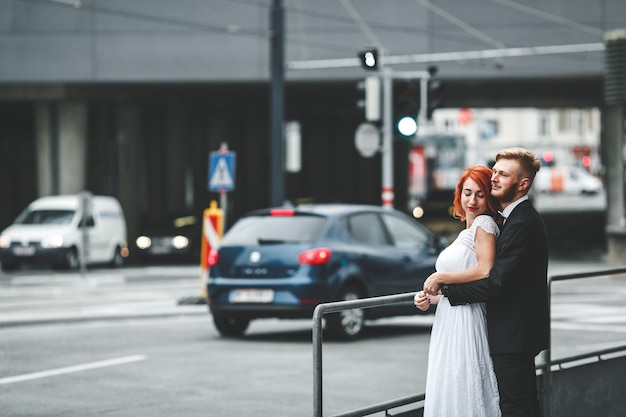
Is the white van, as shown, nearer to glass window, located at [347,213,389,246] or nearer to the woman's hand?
glass window, located at [347,213,389,246]

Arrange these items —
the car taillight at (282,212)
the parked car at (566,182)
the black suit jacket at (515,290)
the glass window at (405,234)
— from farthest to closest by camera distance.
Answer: the parked car at (566,182) < the glass window at (405,234) < the car taillight at (282,212) < the black suit jacket at (515,290)

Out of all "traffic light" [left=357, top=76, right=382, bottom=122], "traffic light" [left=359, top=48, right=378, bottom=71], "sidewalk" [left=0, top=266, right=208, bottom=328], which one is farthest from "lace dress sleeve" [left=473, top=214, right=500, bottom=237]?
"traffic light" [left=357, top=76, right=382, bottom=122]

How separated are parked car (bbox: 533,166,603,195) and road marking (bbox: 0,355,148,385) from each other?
84.2m

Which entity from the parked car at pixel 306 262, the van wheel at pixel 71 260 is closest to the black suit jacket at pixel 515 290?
the parked car at pixel 306 262

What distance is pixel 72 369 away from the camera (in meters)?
11.9

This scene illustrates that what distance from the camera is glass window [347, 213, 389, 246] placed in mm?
14875

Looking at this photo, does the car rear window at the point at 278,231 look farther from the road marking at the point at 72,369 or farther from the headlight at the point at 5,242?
the headlight at the point at 5,242

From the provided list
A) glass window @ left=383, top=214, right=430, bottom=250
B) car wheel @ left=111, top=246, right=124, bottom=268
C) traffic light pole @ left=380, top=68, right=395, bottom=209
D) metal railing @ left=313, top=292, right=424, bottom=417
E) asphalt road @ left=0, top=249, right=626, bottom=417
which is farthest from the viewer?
car wheel @ left=111, top=246, right=124, bottom=268

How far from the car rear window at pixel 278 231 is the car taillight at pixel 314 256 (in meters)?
0.20

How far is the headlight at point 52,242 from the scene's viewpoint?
3097 centimetres

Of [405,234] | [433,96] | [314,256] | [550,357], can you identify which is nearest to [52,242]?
[433,96]

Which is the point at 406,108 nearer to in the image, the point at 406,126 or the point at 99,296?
the point at 406,126

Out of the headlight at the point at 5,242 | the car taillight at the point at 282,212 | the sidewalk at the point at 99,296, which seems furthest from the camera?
the headlight at the point at 5,242

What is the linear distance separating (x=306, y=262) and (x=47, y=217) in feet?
62.8
